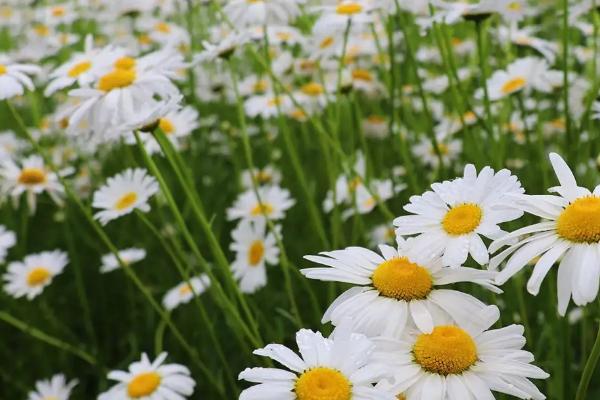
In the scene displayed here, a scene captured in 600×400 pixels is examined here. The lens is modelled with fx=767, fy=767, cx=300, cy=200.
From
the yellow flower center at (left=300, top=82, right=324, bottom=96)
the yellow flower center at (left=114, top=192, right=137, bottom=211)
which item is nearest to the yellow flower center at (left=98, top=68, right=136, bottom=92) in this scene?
the yellow flower center at (left=114, top=192, right=137, bottom=211)

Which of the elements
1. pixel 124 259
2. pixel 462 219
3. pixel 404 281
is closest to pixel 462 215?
pixel 462 219

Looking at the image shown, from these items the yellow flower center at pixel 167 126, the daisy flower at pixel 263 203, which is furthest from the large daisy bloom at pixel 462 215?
the yellow flower center at pixel 167 126

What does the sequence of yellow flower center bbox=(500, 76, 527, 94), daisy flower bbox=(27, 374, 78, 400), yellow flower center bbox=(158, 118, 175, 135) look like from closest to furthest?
daisy flower bbox=(27, 374, 78, 400), yellow flower center bbox=(500, 76, 527, 94), yellow flower center bbox=(158, 118, 175, 135)

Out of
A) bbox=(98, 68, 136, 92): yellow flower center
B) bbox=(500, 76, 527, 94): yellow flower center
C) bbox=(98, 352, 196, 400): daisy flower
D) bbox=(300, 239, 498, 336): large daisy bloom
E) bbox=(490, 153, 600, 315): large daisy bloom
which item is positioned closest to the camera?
bbox=(490, 153, 600, 315): large daisy bloom

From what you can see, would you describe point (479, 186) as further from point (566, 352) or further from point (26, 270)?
point (26, 270)

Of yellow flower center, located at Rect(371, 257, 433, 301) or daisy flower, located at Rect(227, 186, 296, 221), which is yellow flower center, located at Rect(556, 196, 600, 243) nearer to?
yellow flower center, located at Rect(371, 257, 433, 301)

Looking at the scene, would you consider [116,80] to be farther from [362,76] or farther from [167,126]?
[362,76]

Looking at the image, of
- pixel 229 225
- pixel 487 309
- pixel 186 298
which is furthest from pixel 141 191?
pixel 487 309
